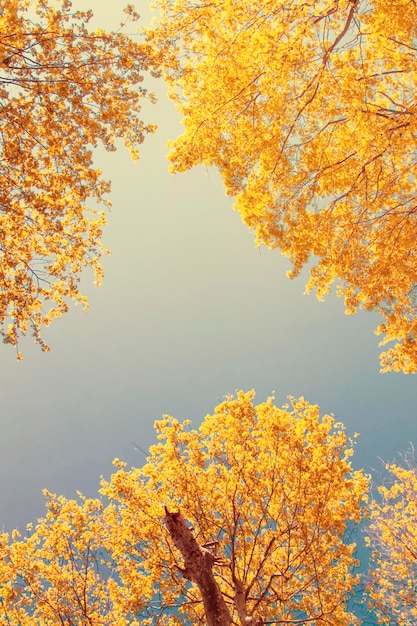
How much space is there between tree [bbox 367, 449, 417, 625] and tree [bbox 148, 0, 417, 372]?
785cm

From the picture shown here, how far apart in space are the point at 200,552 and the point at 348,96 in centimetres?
634

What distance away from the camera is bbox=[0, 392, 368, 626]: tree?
745cm

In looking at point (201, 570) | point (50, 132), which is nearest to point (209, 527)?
point (201, 570)

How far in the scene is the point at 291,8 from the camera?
5707 mm

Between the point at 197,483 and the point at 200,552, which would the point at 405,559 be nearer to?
the point at 197,483

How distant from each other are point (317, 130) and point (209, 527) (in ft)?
24.6

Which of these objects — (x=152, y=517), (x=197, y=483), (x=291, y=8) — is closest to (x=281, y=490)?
(x=197, y=483)

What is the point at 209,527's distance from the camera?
7.77m

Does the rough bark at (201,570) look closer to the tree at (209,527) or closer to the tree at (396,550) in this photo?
the tree at (209,527)

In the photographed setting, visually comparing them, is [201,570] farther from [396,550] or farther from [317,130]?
[396,550]

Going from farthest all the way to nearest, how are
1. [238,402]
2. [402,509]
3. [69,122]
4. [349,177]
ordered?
1. [402,509]
2. [238,402]
3. [349,177]
4. [69,122]

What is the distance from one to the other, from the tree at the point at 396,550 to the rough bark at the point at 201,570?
8476mm

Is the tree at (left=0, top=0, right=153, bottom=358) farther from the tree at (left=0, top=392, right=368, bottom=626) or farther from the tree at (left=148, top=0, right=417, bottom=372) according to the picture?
the tree at (left=0, top=392, right=368, bottom=626)

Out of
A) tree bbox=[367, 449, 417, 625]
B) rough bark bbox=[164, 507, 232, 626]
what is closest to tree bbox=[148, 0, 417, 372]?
rough bark bbox=[164, 507, 232, 626]
